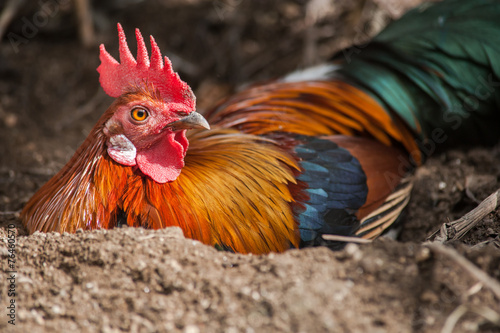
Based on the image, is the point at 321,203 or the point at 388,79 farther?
the point at 388,79

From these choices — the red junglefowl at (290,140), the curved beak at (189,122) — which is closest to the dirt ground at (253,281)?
the red junglefowl at (290,140)

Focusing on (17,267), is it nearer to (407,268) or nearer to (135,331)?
(135,331)

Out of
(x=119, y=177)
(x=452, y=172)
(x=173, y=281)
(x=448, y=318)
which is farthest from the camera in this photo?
(x=452, y=172)

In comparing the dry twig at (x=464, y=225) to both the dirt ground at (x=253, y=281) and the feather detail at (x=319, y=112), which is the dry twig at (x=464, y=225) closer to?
the dirt ground at (x=253, y=281)

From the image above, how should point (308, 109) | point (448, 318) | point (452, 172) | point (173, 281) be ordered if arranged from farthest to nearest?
point (452, 172), point (308, 109), point (173, 281), point (448, 318)

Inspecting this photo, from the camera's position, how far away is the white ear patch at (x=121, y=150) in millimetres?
Answer: 2484

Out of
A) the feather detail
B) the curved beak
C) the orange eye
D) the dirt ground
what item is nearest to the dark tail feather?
the feather detail

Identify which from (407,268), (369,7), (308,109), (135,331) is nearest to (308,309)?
(407,268)

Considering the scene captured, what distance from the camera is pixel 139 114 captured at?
2490 mm

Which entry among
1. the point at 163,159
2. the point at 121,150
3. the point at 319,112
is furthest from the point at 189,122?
the point at 319,112

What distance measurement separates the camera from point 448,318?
176cm

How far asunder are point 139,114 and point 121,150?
21 centimetres

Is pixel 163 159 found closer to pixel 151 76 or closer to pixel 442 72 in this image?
pixel 151 76

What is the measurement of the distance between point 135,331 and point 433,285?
1185 mm
